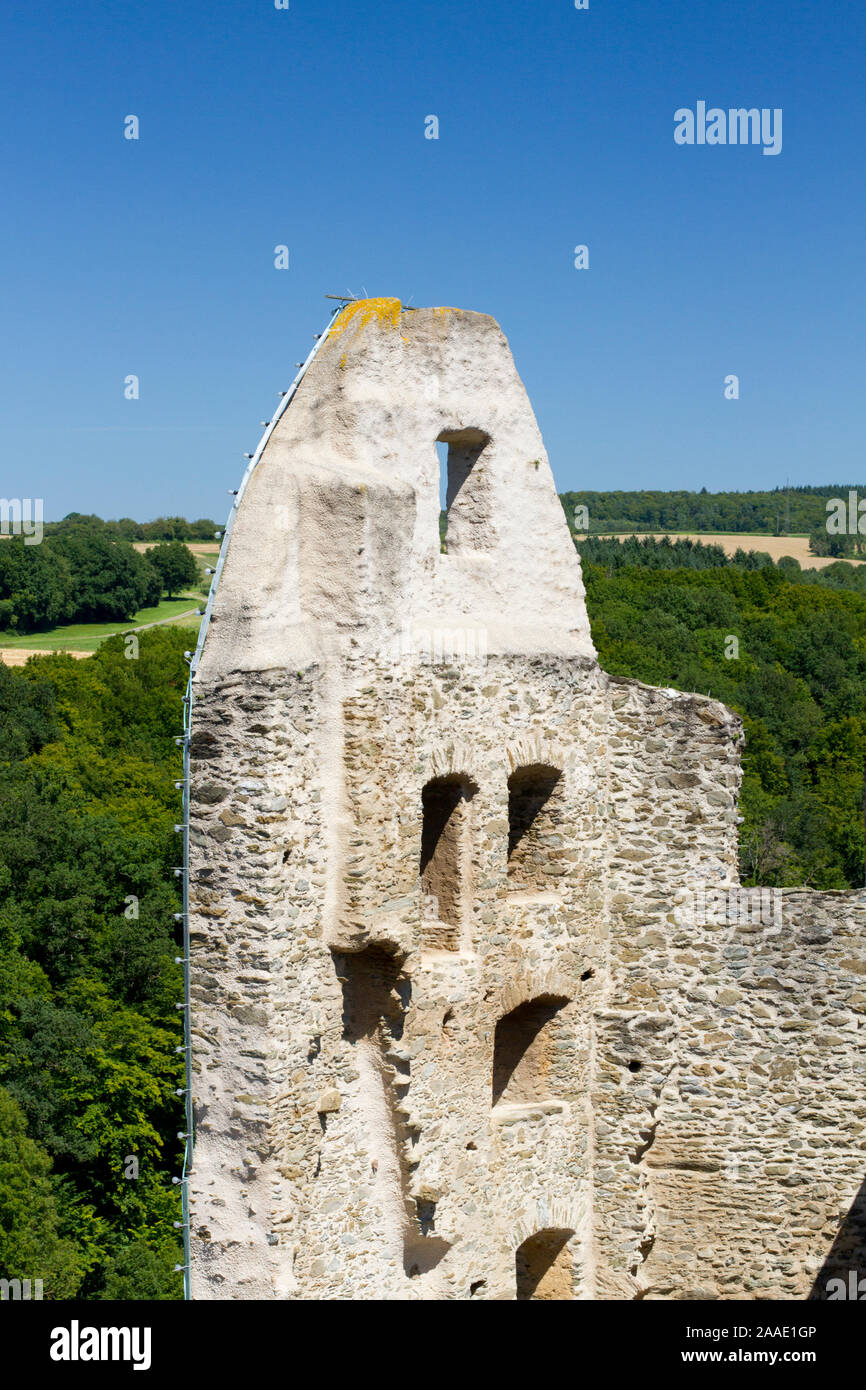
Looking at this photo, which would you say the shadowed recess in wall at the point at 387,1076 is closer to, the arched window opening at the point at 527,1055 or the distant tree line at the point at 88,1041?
the arched window opening at the point at 527,1055

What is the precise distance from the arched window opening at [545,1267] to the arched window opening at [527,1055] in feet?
3.81

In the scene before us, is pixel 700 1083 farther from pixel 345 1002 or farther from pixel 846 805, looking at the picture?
pixel 846 805

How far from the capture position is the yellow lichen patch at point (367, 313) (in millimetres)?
11461

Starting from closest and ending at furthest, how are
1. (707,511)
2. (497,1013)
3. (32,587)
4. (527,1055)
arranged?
1. (497,1013)
2. (527,1055)
3. (32,587)
4. (707,511)

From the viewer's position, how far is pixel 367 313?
11523mm

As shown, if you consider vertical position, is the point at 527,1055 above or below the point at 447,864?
below

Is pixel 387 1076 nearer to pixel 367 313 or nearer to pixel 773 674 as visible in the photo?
pixel 367 313

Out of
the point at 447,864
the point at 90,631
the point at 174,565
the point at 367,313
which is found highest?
the point at 174,565

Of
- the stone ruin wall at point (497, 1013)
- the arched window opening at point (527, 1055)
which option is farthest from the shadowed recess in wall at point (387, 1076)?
the arched window opening at point (527, 1055)

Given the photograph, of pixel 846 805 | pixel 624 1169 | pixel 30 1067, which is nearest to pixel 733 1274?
pixel 624 1169

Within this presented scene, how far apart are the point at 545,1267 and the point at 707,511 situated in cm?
10200

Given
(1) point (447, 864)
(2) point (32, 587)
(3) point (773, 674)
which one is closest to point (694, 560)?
(3) point (773, 674)

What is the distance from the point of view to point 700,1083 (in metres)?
13.2
